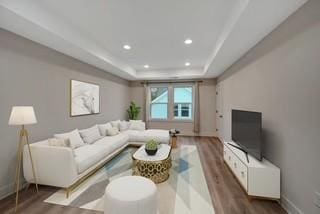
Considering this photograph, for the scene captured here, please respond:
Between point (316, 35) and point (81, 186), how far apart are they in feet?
12.5

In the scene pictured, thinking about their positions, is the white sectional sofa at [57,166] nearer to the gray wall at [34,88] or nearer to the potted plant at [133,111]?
the gray wall at [34,88]

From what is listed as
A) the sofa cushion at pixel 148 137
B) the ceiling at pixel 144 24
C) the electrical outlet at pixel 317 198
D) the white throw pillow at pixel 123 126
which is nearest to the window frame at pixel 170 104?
the white throw pillow at pixel 123 126

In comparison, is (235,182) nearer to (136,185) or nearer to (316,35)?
(136,185)

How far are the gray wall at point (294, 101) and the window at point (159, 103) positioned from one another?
482 centimetres

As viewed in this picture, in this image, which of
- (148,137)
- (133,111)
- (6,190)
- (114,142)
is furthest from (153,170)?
(133,111)

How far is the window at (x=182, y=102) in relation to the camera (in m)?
7.20

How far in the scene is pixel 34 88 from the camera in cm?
288

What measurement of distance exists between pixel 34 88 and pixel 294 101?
412 cm

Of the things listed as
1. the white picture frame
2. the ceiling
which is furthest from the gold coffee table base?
the ceiling

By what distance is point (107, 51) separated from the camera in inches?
167

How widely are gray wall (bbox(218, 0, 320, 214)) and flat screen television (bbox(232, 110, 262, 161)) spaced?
207 mm

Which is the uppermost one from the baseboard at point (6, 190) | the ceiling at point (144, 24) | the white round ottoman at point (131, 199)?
the ceiling at point (144, 24)

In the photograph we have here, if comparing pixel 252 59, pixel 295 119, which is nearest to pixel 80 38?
pixel 252 59

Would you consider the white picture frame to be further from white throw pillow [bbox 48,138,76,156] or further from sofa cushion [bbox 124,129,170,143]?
sofa cushion [bbox 124,129,170,143]
